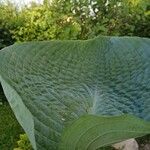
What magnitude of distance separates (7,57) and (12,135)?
4.25 m

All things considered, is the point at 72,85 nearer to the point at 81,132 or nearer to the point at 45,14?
the point at 81,132

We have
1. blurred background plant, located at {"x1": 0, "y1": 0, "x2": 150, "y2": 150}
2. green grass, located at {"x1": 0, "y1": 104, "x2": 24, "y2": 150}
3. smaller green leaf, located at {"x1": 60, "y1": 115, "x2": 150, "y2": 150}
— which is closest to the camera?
smaller green leaf, located at {"x1": 60, "y1": 115, "x2": 150, "y2": 150}

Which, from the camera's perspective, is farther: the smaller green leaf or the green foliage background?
the green foliage background

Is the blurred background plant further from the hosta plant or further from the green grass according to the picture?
the hosta plant

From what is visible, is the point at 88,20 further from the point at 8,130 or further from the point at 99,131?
the point at 99,131

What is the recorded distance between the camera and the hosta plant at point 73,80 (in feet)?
1.84

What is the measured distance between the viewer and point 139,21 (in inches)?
A: 206

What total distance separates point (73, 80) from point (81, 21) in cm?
455

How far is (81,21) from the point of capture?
5.11 metres

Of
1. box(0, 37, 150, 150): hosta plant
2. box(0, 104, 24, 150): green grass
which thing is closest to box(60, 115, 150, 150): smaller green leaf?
box(0, 37, 150, 150): hosta plant

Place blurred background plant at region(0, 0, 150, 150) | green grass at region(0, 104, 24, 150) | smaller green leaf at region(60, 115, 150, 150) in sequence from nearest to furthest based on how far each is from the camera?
smaller green leaf at region(60, 115, 150, 150) < green grass at region(0, 104, 24, 150) < blurred background plant at region(0, 0, 150, 150)

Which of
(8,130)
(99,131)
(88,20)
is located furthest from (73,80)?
(88,20)

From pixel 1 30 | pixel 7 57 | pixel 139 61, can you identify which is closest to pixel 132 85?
pixel 139 61

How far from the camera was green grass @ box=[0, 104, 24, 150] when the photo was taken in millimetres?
4590
